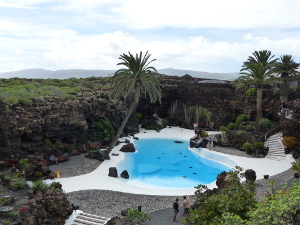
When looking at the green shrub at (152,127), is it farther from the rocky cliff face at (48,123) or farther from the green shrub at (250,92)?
the green shrub at (250,92)

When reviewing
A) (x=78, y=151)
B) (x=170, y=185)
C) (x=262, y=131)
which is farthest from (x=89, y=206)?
(x=262, y=131)

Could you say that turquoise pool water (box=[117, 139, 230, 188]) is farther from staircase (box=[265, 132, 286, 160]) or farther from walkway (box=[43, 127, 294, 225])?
A: staircase (box=[265, 132, 286, 160])

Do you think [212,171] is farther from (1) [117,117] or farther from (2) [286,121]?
(1) [117,117]

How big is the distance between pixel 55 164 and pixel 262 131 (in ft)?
75.6

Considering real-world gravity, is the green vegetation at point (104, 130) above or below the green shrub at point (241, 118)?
below

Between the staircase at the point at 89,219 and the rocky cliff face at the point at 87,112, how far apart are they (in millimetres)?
10724

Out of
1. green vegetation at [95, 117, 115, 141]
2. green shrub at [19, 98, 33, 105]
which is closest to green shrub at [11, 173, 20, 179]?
green shrub at [19, 98, 33, 105]

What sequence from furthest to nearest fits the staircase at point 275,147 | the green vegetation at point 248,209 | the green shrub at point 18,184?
the staircase at point 275,147 → the green shrub at point 18,184 → the green vegetation at point 248,209

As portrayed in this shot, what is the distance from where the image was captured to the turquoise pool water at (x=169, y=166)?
933 inches

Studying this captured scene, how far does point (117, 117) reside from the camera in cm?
3516

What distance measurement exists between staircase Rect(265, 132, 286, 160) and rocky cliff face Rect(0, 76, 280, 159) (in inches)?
315

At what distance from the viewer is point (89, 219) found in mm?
15266

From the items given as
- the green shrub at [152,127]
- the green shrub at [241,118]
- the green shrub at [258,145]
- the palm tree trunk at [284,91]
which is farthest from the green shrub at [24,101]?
the palm tree trunk at [284,91]

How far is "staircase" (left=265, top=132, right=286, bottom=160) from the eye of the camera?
27344mm
